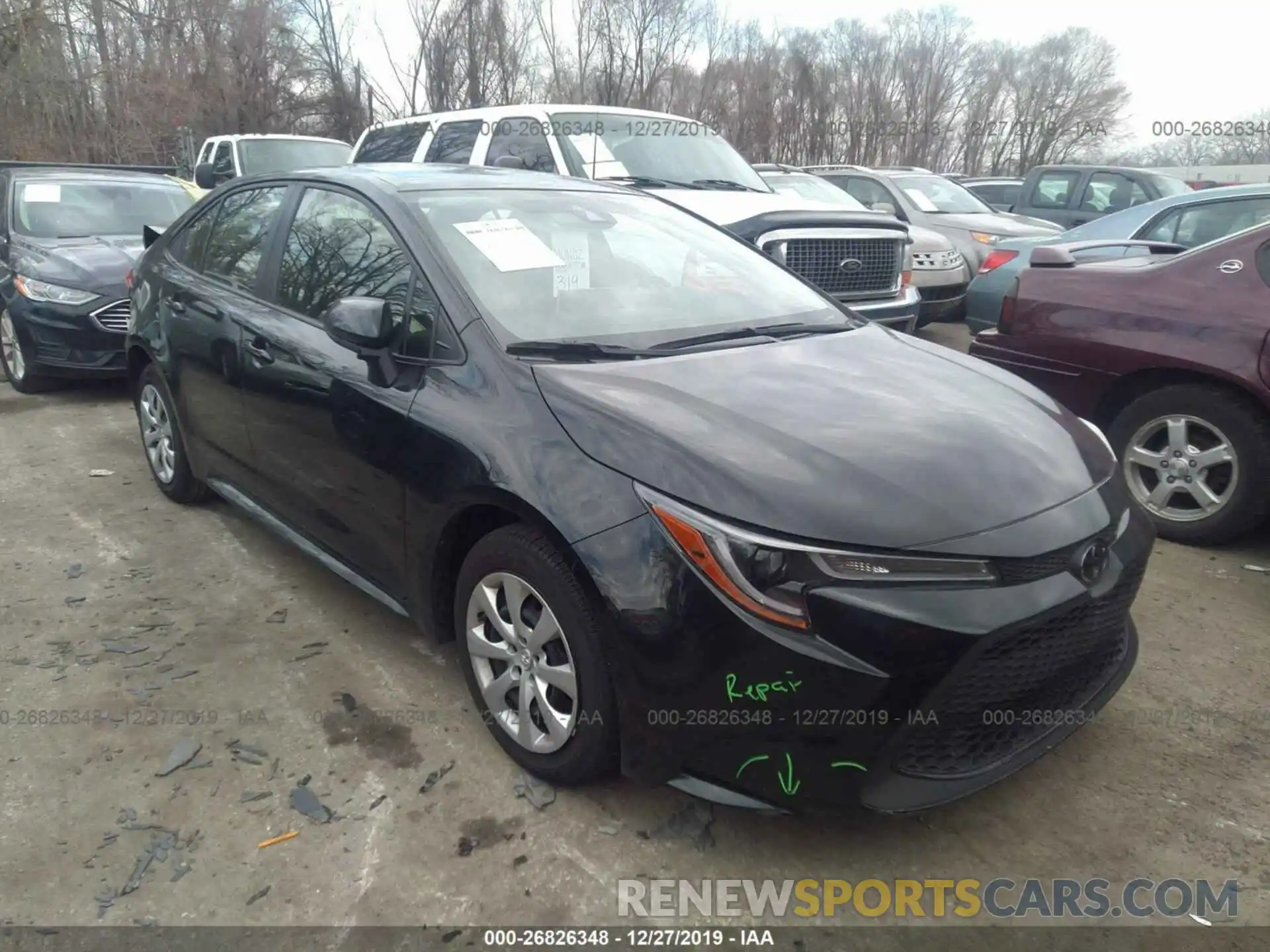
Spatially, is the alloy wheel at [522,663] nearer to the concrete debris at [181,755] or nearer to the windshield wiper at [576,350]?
the windshield wiper at [576,350]

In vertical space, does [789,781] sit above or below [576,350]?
below

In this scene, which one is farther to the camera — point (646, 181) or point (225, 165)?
point (225, 165)

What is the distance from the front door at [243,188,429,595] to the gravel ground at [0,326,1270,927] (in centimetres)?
48

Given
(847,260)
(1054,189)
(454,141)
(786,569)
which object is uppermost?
(454,141)

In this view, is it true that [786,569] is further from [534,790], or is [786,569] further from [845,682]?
[534,790]

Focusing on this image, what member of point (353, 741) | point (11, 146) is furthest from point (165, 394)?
point (11, 146)

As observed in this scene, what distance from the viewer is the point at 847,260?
6.25 meters

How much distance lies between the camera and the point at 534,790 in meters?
2.56

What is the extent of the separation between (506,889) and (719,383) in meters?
1.42

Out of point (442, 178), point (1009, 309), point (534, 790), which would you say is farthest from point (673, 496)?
point (1009, 309)

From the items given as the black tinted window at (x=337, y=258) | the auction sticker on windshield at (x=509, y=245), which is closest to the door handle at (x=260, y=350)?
the black tinted window at (x=337, y=258)

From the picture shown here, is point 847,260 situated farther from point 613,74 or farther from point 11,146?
point 613,74

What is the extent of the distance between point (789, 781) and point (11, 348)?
7.36 metres

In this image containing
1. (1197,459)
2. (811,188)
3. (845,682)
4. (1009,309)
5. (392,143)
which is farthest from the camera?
(811,188)
